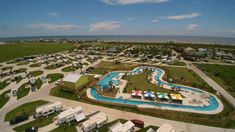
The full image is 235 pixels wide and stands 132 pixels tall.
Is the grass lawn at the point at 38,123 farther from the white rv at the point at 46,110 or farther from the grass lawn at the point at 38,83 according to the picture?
the grass lawn at the point at 38,83

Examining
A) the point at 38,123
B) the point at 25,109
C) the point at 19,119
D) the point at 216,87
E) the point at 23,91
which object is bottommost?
the point at 38,123

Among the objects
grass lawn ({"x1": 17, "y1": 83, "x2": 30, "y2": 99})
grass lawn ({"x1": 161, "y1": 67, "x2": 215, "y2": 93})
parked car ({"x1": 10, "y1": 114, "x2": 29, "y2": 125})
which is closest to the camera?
parked car ({"x1": 10, "y1": 114, "x2": 29, "y2": 125})

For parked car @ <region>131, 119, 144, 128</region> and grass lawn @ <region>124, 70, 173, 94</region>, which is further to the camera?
grass lawn @ <region>124, 70, 173, 94</region>

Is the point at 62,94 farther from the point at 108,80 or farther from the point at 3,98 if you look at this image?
the point at 108,80

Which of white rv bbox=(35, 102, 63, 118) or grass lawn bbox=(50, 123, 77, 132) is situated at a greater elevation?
white rv bbox=(35, 102, 63, 118)

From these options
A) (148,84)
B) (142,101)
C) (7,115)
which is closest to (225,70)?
(148,84)

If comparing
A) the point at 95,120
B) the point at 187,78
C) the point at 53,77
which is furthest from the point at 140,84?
the point at 53,77

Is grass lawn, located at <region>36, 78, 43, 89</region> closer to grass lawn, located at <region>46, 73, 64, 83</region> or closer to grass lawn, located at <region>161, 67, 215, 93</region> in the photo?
grass lawn, located at <region>46, 73, 64, 83</region>

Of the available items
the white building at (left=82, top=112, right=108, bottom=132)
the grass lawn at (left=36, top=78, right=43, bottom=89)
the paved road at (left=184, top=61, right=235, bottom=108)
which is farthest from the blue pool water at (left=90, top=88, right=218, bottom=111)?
the grass lawn at (left=36, top=78, right=43, bottom=89)
